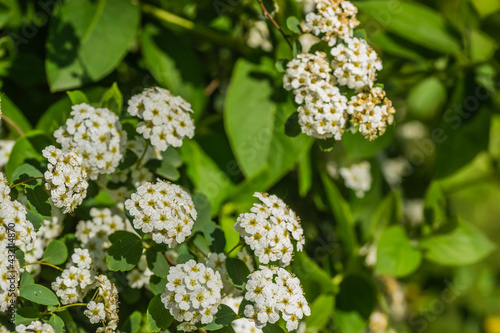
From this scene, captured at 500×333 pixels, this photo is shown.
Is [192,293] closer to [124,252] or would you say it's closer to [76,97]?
[124,252]

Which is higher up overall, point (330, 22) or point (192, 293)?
point (330, 22)

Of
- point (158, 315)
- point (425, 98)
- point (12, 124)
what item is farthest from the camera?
point (425, 98)

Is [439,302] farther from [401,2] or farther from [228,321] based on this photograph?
[228,321]

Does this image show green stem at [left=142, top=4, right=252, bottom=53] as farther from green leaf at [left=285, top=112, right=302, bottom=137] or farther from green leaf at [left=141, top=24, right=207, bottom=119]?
green leaf at [left=285, top=112, right=302, bottom=137]

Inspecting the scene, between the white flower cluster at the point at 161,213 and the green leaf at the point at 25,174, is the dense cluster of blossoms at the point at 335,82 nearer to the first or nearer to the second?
the white flower cluster at the point at 161,213

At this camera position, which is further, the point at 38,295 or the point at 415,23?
the point at 415,23

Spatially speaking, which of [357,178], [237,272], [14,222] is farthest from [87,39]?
[357,178]

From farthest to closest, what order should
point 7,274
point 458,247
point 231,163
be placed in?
point 458,247, point 231,163, point 7,274
